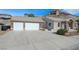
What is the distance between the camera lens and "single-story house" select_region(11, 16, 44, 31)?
4.16 metres

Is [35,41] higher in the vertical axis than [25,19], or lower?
lower

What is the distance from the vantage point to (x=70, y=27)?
4133 millimetres

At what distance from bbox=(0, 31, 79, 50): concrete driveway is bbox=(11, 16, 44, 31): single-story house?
0.26 ft

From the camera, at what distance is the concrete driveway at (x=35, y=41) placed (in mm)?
4074

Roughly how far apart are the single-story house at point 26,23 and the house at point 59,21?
110 mm

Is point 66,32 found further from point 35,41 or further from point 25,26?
point 25,26

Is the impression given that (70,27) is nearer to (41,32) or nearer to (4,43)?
(41,32)

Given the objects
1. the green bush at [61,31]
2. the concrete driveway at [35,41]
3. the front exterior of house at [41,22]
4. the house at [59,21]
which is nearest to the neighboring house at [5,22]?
the front exterior of house at [41,22]

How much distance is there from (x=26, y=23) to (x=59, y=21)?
514mm

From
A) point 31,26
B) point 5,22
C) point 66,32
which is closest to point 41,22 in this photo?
point 31,26

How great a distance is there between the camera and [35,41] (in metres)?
4.10

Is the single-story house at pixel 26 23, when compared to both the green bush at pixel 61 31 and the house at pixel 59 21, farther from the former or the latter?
the green bush at pixel 61 31

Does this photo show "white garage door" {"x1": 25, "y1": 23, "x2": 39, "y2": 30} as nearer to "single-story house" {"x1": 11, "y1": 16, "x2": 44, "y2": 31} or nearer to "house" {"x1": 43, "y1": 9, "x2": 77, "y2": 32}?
"single-story house" {"x1": 11, "y1": 16, "x2": 44, "y2": 31}
